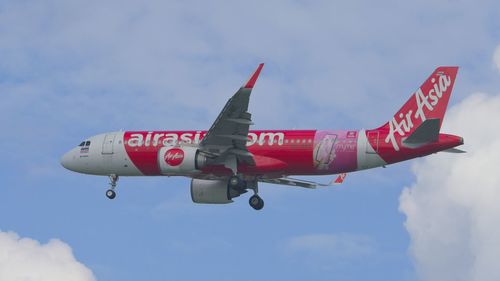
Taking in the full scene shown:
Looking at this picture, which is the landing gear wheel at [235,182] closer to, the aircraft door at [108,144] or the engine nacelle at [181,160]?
the engine nacelle at [181,160]

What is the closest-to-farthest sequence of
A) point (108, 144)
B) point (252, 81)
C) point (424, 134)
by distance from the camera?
point (252, 81) < point (424, 134) < point (108, 144)

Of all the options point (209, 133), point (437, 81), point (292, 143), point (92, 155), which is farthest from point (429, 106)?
point (92, 155)

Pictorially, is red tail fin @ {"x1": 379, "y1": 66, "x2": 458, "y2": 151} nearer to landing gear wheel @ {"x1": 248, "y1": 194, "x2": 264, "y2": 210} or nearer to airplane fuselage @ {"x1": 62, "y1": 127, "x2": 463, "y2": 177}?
airplane fuselage @ {"x1": 62, "y1": 127, "x2": 463, "y2": 177}

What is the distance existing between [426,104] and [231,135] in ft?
36.7

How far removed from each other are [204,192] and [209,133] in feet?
23.7

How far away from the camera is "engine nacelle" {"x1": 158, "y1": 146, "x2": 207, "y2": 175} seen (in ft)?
235

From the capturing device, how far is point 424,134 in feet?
225

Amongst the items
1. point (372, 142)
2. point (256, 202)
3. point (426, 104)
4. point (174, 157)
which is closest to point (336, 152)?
point (372, 142)

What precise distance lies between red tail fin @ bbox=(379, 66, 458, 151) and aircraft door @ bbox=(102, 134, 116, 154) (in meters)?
16.4

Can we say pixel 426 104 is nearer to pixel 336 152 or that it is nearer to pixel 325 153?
pixel 336 152

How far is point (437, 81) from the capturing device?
71.7 meters

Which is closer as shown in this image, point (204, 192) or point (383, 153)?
point (383, 153)

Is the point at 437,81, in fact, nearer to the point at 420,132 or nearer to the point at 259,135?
the point at 420,132

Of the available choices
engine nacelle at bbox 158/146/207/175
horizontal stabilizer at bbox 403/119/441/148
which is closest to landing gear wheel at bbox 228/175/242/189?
engine nacelle at bbox 158/146/207/175
